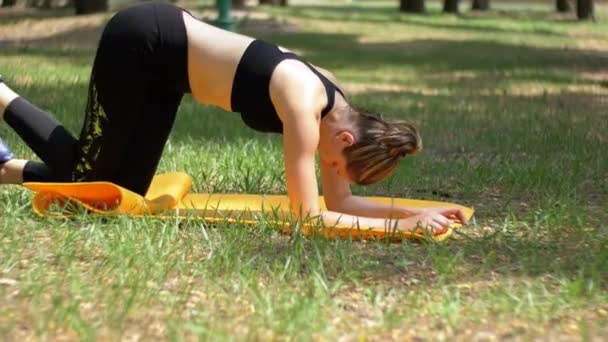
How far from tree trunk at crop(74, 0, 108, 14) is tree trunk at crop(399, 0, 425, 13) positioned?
9.67 metres

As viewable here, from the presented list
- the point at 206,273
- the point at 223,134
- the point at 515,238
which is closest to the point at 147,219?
the point at 206,273

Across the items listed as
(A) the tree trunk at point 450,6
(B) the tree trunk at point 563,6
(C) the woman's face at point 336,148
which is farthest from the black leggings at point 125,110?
(B) the tree trunk at point 563,6

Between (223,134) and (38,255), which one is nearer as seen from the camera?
(38,255)

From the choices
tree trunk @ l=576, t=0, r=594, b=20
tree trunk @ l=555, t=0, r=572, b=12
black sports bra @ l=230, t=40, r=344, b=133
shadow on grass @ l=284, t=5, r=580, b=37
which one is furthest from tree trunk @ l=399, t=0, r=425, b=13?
black sports bra @ l=230, t=40, r=344, b=133

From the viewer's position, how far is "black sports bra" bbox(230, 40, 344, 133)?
156 inches

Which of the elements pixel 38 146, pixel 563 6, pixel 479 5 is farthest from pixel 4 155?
pixel 479 5

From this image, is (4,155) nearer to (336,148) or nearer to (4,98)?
(4,98)

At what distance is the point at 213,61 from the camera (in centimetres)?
406

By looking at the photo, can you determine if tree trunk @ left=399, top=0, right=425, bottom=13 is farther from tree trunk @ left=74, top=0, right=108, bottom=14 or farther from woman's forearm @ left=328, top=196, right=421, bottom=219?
woman's forearm @ left=328, top=196, right=421, bottom=219

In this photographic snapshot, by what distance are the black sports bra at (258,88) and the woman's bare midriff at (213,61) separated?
0.04 meters

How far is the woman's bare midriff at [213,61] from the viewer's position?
13.3 feet

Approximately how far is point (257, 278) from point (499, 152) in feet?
11.1

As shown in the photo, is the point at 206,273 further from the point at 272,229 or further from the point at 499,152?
the point at 499,152

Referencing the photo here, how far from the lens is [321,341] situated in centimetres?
272
